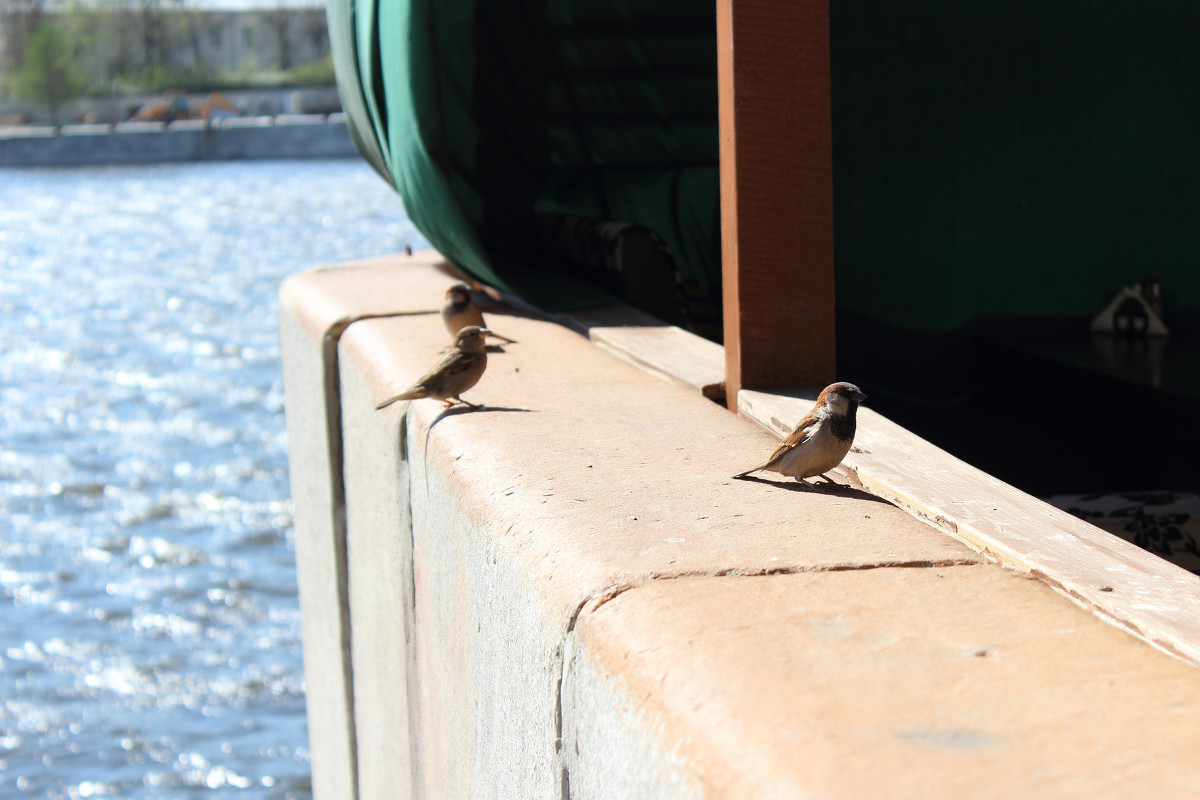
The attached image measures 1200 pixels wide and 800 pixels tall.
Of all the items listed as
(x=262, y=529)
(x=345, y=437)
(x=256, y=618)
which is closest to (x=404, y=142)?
(x=345, y=437)

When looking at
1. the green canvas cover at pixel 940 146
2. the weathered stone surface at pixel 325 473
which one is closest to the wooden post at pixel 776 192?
the weathered stone surface at pixel 325 473

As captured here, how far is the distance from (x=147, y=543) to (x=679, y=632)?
28.8 feet

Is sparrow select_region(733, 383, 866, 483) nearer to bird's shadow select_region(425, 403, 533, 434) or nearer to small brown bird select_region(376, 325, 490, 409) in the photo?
bird's shadow select_region(425, 403, 533, 434)

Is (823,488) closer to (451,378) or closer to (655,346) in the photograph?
(451,378)

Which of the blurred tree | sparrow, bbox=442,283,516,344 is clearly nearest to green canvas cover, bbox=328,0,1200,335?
sparrow, bbox=442,283,516,344

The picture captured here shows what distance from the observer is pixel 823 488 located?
2.77 meters

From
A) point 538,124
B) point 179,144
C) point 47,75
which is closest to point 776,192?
point 538,124

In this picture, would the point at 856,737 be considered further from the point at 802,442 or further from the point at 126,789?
the point at 126,789

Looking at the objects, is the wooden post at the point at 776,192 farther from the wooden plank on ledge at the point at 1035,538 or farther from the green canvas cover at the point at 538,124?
the green canvas cover at the point at 538,124

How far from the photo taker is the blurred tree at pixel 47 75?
81625 mm

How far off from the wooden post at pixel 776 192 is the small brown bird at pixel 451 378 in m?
0.70

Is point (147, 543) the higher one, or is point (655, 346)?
point (655, 346)

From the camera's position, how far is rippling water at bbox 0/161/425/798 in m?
6.99

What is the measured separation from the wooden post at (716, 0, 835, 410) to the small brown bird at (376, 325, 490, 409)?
0.70 m
